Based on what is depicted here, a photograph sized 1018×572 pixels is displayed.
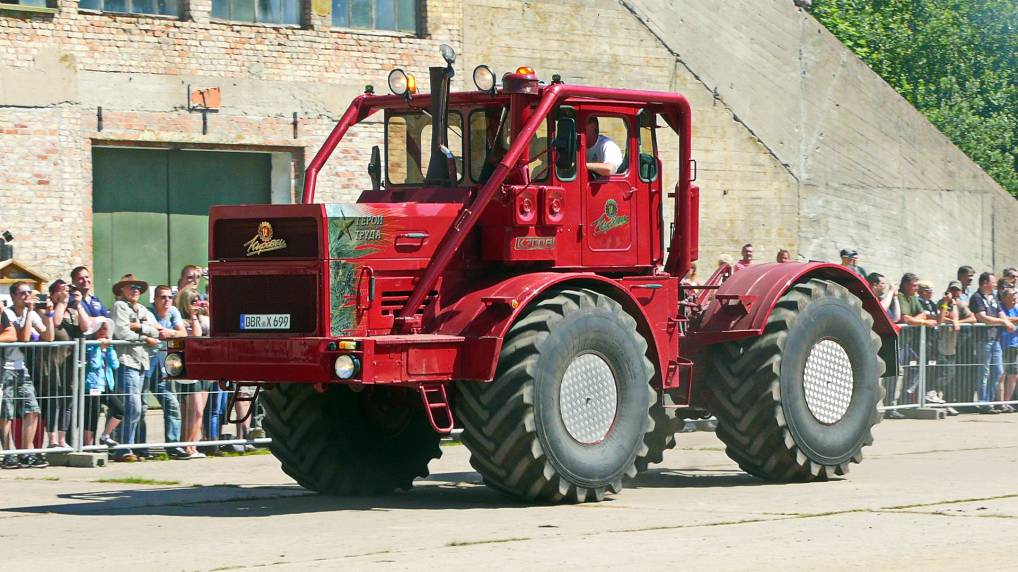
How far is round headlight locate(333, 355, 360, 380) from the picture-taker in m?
11.2

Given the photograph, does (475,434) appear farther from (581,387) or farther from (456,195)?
(456,195)

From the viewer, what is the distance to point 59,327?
16609mm

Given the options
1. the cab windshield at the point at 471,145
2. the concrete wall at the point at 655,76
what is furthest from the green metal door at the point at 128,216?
the cab windshield at the point at 471,145

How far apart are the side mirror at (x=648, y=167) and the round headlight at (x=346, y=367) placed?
10.1 feet

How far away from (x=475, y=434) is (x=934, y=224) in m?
21.8

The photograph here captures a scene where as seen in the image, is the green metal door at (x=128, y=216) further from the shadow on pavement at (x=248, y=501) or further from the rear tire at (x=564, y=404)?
the rear tire at (x=564, y=404)

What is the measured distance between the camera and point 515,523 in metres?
10.9

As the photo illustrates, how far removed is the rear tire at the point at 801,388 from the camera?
13297mm

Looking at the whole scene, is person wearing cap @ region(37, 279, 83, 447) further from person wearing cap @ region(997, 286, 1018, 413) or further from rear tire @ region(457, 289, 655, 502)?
person wearing cap @ region(997, 286, 1018, 413)

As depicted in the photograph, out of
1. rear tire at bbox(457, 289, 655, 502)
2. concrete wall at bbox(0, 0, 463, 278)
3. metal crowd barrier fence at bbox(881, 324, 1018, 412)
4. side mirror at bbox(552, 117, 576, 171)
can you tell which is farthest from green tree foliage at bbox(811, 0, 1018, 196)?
rear tire at bbox(457, 289, 655, 502)

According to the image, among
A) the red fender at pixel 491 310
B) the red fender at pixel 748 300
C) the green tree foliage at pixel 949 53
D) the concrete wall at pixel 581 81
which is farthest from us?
the green tree foliage at pixel 949 53

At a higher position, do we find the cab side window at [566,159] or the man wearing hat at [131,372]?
the cab side window at [566,159]

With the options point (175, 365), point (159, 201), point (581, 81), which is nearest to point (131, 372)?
point (175, 365)

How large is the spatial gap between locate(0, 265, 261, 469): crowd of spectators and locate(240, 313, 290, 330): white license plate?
15.2 ft
